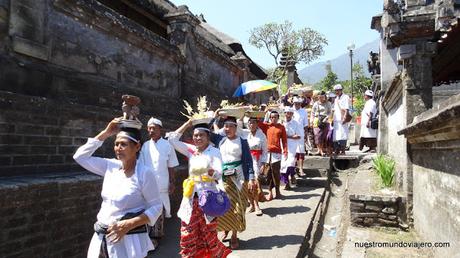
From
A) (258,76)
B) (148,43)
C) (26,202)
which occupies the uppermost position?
(258,76)

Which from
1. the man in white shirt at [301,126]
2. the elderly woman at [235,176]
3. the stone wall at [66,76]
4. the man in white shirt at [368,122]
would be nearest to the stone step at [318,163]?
the man in white shirt at [301,126]

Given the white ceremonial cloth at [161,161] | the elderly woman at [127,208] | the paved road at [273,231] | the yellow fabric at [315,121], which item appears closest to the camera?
the elderly woman at [127,208]

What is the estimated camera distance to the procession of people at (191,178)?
2.94 metres

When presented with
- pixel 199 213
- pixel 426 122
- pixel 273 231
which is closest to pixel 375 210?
pixel 273 231

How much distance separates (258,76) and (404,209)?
1341 cm

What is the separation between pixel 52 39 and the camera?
5.61 metres

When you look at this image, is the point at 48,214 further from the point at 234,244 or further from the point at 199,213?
the point at 234,244

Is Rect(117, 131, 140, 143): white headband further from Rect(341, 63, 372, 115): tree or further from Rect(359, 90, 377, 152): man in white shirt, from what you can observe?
Rect(341, 63, 372, 115): tree

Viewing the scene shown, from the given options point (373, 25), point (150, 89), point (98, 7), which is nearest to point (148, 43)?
point (150, 89)

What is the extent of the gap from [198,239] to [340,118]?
7.09 meters

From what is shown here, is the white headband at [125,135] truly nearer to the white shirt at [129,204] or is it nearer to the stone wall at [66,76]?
the white shirt at [129,204]

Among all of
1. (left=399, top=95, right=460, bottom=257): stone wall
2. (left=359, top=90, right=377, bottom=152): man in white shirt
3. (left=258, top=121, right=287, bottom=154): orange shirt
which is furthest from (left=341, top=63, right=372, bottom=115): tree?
(left=399, top=95, right=460, bottom=257): stone wall

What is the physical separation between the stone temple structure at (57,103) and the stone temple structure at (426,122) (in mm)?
4594

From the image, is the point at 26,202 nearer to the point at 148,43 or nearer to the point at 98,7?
the point at 98,7
